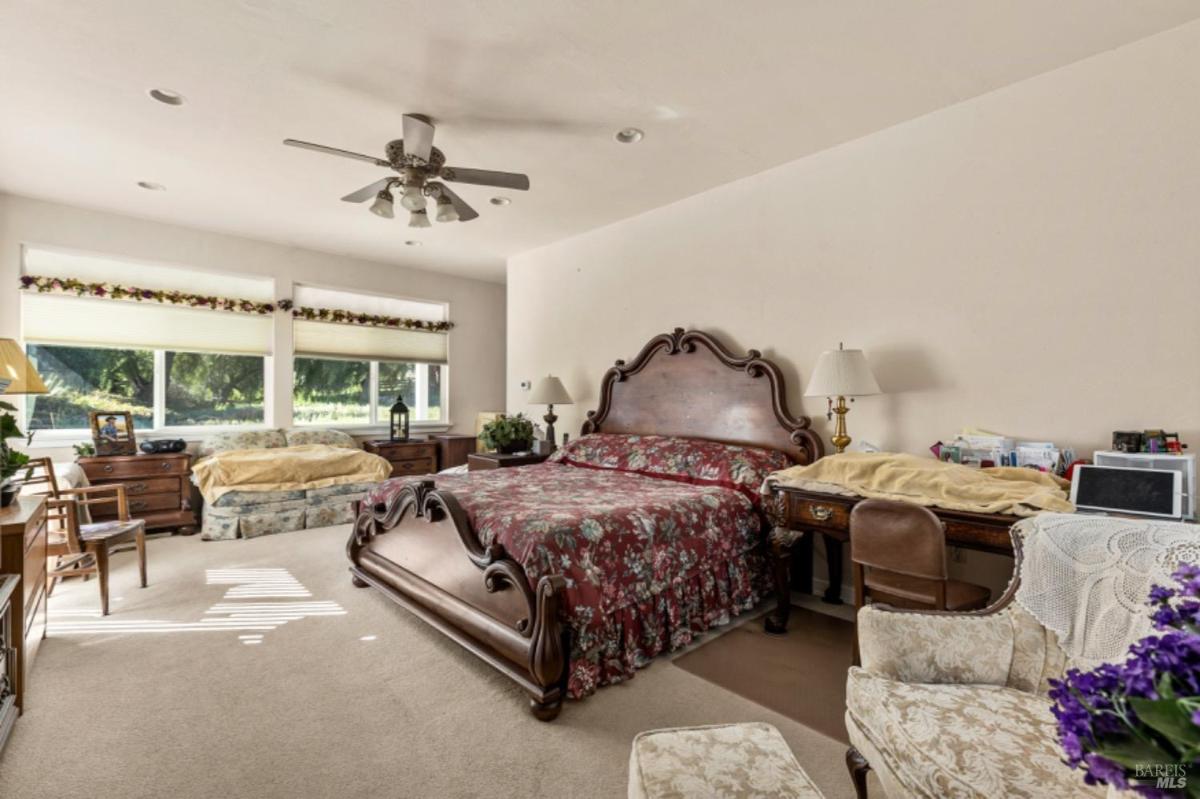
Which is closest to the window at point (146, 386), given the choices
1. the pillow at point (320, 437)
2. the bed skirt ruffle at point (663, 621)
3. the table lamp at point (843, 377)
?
the pillow at point (320, 437)

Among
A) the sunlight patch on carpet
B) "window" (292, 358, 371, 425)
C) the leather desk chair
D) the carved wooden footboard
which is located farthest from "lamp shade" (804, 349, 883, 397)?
"window" (292, 358, 371, 425)

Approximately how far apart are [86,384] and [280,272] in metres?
1.94

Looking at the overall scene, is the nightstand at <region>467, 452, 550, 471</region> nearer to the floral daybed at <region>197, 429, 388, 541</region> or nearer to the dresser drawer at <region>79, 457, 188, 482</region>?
the floral daybed at <region>197, 429, 388, 541</region>

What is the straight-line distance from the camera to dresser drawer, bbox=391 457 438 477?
621 centimetres

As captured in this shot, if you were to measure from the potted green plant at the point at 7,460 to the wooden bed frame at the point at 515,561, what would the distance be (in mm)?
1553

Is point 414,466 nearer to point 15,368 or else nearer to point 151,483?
point 151,483

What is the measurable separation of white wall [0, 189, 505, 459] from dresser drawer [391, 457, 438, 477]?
82 cm

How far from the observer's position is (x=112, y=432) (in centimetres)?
470

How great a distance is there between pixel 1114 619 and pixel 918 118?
9.14ft

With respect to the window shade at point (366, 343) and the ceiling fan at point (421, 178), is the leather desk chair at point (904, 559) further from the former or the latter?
the window shade at point (366, 343)

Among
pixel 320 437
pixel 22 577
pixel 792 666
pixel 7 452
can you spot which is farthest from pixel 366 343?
pixel 792 666

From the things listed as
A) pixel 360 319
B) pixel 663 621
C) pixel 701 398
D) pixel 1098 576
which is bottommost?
pixel 663 621

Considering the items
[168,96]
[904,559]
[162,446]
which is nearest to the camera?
[904,559]

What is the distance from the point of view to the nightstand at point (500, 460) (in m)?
4.75
